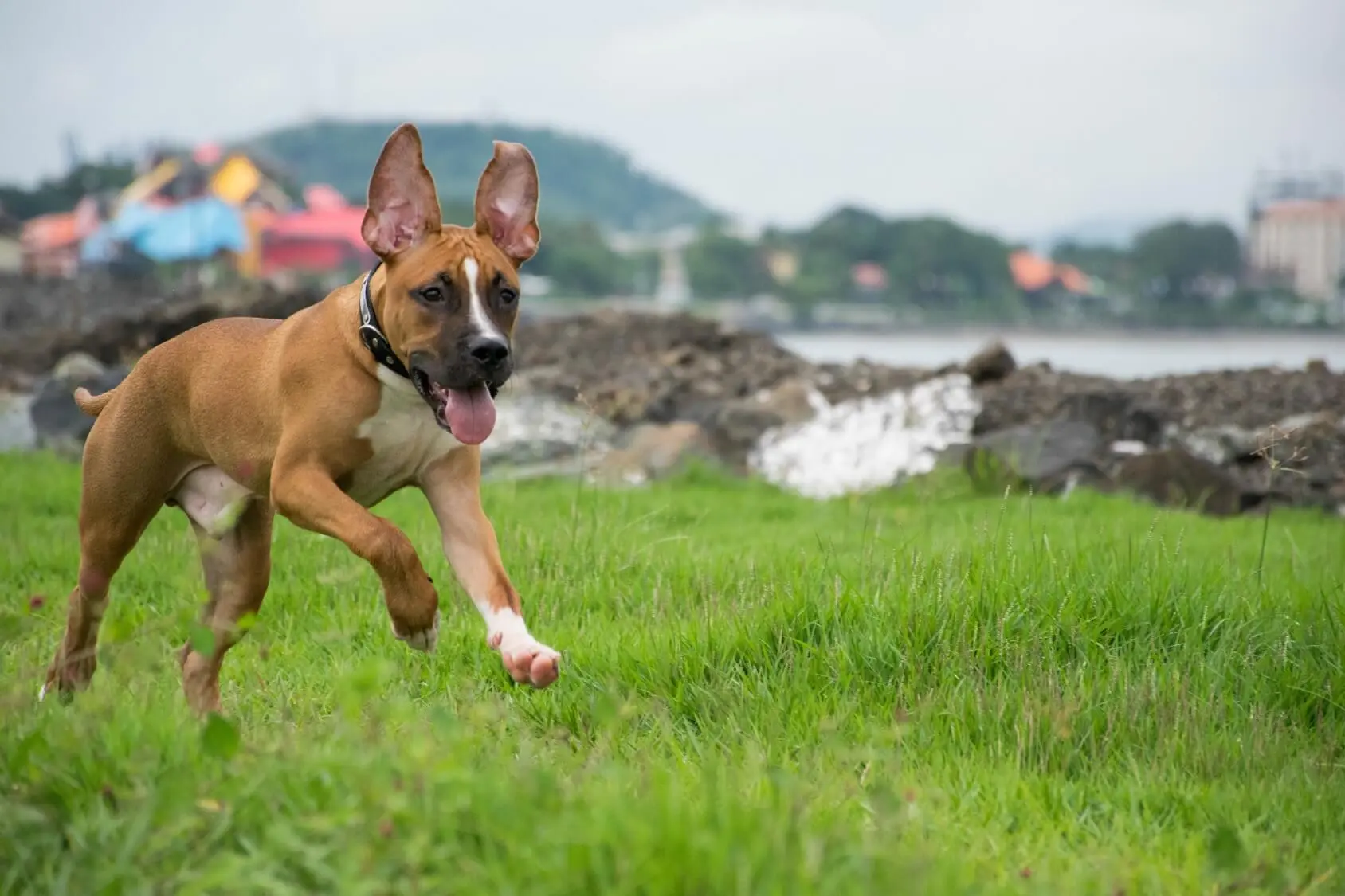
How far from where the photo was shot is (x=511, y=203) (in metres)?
4.85

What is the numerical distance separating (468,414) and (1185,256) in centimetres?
4901

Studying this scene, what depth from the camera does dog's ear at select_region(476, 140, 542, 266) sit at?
4.79 m

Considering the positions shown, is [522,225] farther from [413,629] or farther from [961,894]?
[961,894]

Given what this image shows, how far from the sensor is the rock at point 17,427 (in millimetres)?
12867

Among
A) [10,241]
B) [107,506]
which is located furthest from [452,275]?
[10,241]

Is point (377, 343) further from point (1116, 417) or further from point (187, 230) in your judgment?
point (187, 230)

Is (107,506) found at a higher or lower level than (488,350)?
lower

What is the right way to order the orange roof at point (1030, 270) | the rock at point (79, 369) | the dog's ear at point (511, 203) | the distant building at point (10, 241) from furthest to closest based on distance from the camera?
1. the distant building at point (10, 241)
2. the orange roof at point (1030, 270)
3. the rock at point (79, 369)
4. the dog's ear at point (511, 203)

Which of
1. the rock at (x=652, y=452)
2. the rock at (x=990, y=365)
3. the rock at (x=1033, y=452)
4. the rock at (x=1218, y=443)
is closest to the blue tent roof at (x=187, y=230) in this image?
the rock at (x=652, y=452)

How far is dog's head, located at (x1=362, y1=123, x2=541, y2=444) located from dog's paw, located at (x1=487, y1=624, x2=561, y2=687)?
0.61 m

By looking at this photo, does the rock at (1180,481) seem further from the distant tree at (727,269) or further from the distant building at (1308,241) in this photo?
the distant tree at (727,269)

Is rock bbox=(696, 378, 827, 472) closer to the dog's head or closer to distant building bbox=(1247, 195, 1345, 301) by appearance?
the dog's head

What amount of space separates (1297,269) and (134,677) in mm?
33710

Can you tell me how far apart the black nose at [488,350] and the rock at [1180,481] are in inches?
282
